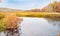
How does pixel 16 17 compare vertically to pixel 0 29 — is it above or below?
above

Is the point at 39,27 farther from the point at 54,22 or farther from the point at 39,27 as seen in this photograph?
the point at 54,22

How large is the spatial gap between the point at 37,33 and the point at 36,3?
0.35 metres

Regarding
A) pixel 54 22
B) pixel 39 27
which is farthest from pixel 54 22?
pixel 39 27

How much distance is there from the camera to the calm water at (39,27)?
1.34m

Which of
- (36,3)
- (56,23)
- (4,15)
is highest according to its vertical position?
(36,3)

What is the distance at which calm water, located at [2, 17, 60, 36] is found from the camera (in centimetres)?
134

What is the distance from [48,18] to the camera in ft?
4.43

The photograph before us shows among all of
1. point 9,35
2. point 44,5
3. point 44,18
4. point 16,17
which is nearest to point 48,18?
point 44,18

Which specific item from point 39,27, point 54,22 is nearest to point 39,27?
point 39,27

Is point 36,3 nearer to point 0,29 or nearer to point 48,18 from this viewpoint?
point 48,18

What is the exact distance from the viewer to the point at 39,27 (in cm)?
134

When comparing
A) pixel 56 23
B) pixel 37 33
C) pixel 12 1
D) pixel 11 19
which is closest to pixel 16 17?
pixel 11 19

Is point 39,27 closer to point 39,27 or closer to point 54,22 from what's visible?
point 39,27

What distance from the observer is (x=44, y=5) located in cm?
137
